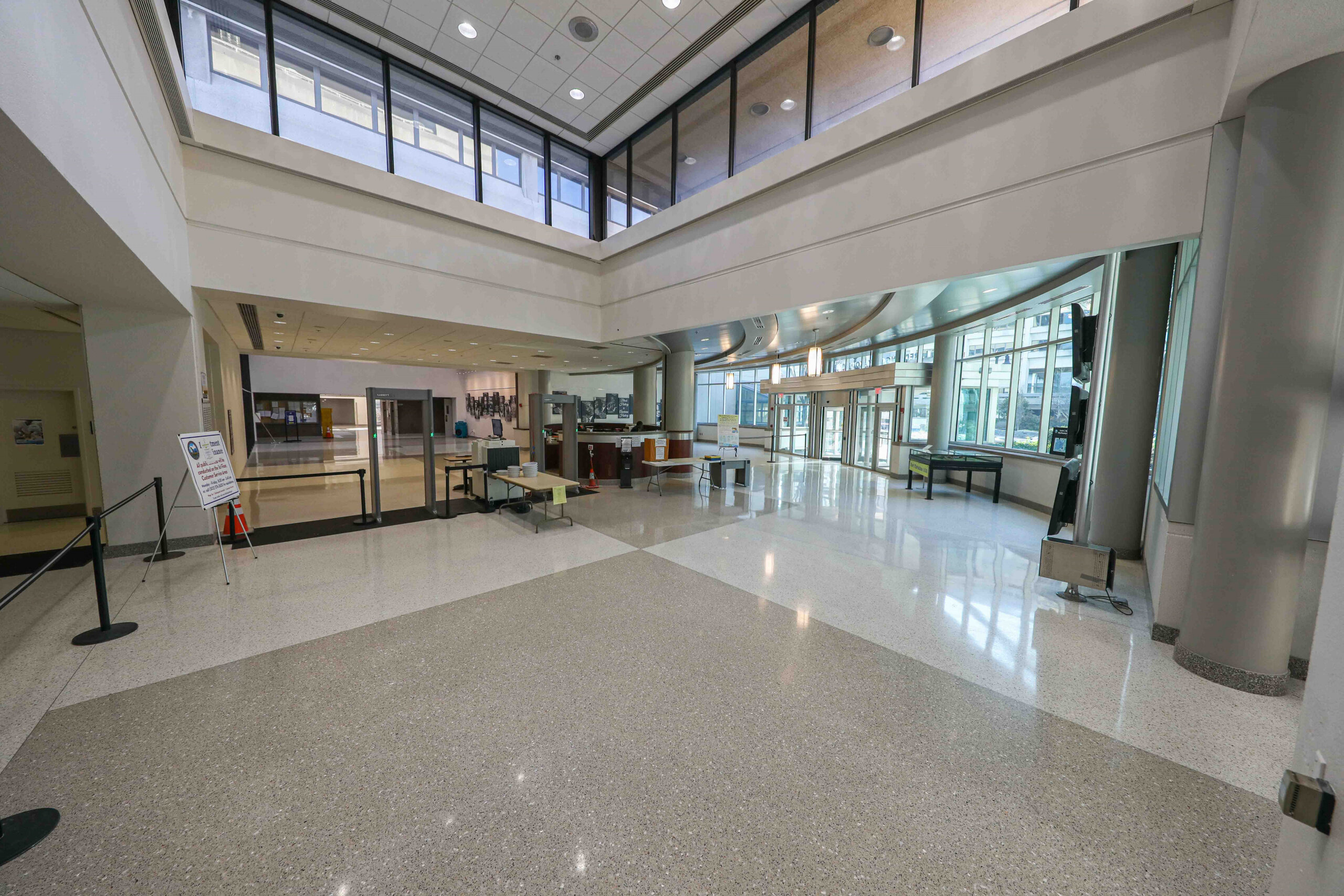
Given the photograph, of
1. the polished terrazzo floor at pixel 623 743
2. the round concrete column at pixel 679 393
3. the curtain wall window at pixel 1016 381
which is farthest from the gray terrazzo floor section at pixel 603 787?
the round concrete column at pixel 679 393

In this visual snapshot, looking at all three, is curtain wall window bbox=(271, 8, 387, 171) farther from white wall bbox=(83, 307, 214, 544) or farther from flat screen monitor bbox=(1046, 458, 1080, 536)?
flat screen monitor bbox=(1046, 458, 1080, 536)

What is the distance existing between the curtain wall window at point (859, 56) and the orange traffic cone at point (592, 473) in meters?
7.09

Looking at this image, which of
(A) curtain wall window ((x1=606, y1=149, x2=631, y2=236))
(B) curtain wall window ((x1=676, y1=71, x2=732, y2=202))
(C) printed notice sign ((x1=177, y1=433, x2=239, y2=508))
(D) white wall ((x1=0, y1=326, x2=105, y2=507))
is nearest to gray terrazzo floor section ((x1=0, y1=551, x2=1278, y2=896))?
(C) printed notice sign ((x1=177, y1=433, x2=239, y2=508))

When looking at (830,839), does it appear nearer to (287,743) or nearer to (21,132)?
(287,743)

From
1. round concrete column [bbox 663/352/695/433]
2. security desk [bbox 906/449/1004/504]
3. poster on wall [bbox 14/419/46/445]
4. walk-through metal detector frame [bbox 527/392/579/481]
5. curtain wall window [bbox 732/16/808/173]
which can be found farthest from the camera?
round concrete column [bbox 663/352/695/433]

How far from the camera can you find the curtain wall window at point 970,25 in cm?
435

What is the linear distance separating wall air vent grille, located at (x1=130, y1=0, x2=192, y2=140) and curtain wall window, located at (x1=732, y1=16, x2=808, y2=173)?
20.2 feet

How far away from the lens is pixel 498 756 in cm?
210

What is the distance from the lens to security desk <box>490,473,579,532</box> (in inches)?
245

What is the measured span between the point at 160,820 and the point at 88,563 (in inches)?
195

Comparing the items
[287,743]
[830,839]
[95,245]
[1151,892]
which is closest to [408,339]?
[95,245]

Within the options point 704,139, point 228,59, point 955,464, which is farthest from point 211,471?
point 955,464

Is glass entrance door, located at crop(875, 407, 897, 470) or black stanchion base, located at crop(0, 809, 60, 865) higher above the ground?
glass entrance door, located at crop(875, 407, 897, 470)

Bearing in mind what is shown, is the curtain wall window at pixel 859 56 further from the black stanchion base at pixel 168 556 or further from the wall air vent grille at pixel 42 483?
the wall air vent grille at pixel 42 483
